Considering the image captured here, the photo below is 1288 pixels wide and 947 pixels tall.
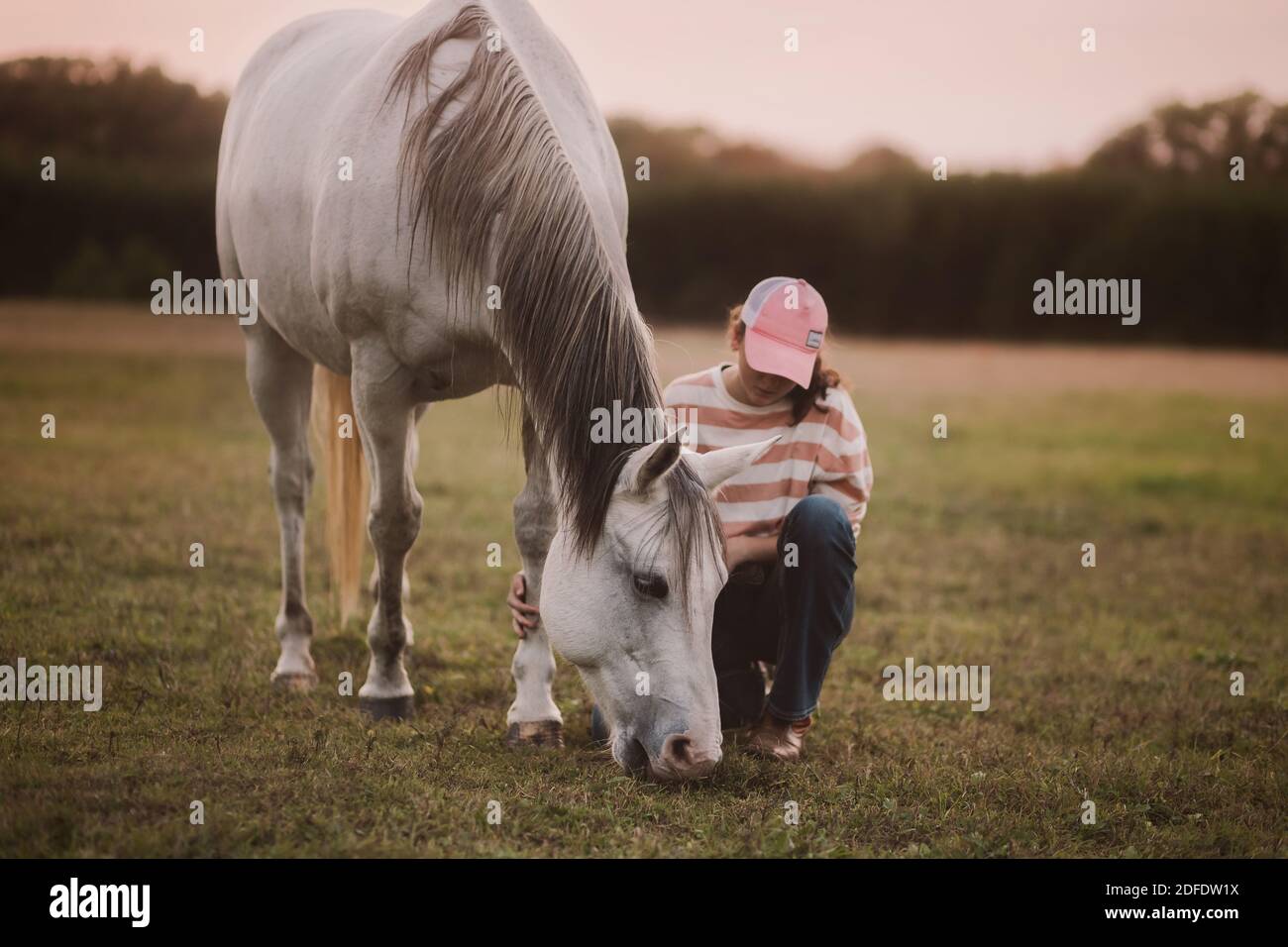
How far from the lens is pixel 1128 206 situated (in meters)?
23.3

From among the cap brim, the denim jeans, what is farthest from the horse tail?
the cap brim

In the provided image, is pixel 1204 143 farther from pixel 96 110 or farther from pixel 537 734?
pixel 537 734

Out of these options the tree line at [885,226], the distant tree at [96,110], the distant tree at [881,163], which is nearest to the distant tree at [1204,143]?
the tree line at [885,226]

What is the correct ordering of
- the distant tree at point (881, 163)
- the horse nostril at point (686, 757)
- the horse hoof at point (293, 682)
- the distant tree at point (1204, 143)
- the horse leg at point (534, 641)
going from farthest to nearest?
the distant tree at point (881, 163), the distant tree at point (1204, 143), the horse hoof at point (293, 682), the horse leg at point (534, 641), the horse nostril at point (686, 757)

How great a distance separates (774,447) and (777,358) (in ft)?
1.41

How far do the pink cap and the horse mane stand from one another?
459mm

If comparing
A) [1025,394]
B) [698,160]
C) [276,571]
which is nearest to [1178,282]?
[1025,394]

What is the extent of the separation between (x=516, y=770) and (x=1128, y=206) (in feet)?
74.5

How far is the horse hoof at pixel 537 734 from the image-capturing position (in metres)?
4.02

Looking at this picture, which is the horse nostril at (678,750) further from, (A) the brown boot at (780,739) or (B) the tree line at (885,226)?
(B) the tree line at (885,226)

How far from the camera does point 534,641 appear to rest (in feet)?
13.7

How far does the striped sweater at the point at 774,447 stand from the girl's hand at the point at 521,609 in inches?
28.4

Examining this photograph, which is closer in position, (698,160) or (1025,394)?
(1025,394)
